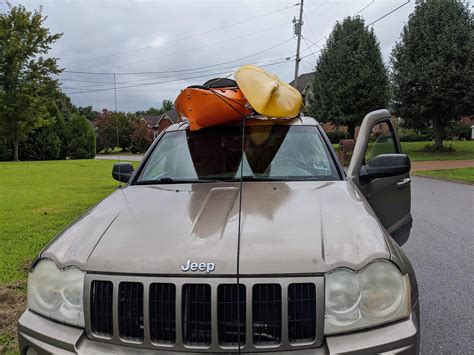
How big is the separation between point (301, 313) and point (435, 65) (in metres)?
25.5

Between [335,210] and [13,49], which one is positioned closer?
[335,210]

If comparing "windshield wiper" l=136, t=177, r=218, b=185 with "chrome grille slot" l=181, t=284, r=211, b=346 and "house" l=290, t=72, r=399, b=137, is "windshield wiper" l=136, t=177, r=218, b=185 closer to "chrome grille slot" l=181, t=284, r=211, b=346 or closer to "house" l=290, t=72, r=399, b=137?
"chrome grille slot" l=181, t=284, r=211, b=346

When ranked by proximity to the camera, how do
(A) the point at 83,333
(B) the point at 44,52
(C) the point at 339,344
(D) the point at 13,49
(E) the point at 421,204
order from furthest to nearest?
(B) the point at 44,52 < (D) the point at 13,49 < (E) the point at 421,204 < (A) the point at 83,333 < (C) the point at 339,344

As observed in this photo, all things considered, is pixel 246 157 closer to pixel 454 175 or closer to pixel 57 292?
pixel 57 292

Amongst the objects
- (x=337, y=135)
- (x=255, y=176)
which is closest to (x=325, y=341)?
(x=255, y=176)

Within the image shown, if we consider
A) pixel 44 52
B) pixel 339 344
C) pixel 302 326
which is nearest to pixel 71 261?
pixel 302 326

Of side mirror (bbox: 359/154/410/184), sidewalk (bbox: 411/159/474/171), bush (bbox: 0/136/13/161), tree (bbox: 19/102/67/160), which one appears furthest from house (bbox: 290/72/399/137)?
bush (bbox: 0/136/13/161)

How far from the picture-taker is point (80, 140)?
37281 mm

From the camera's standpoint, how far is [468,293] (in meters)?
4.52

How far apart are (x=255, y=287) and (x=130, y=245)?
2.23 feet

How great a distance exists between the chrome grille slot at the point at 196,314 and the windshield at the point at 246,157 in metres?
1.46

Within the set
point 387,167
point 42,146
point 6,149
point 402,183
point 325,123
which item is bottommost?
point 6,149

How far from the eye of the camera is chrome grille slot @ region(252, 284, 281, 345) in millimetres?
2023

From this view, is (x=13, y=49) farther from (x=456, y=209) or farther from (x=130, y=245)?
(x=130, y=245)
